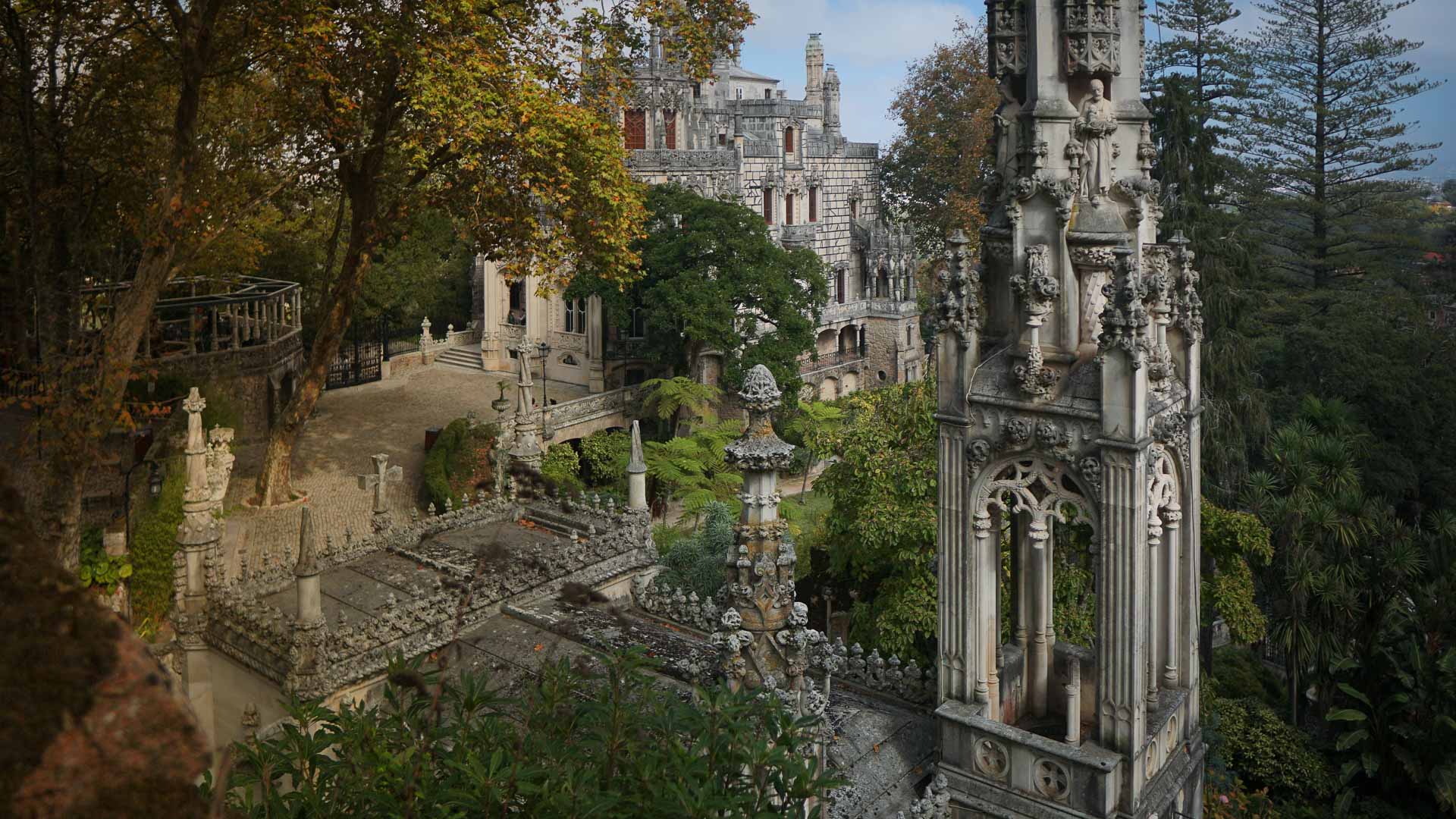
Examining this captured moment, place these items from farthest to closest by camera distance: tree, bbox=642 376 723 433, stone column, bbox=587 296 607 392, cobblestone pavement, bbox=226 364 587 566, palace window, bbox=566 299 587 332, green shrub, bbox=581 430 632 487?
A: palace window, bbox=566 299 587 332, stone column, bbox=587 296 607 392, tree, bbox=642 376 723 433, green shrub, bbox=581 430 632 487, cobblestone pavement, bbox=226 364 587 566

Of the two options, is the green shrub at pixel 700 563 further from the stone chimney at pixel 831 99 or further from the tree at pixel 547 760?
the stone chimney at pixel 831 99

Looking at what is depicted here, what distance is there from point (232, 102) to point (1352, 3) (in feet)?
122

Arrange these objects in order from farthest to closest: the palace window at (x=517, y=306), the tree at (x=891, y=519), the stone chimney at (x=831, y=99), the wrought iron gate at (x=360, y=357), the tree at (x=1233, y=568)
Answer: the stone chimney at (x=831, y=99), the palace window at (x=517, y=306), the wrought iron gate at (x=360, y=357), the tree at (x=1233, y=568), the tree at (x=891, y=519)

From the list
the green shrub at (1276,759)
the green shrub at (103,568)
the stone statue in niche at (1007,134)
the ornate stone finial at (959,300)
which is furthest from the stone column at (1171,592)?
the green shrub at (103,568)

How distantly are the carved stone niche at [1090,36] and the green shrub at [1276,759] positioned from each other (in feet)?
31.9

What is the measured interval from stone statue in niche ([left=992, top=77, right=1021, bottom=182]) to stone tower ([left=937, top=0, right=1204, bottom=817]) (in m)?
0.02

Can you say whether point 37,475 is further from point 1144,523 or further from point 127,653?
point 127,653

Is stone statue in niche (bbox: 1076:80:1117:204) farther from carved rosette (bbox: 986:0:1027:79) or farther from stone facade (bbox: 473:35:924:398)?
stone facade (bbox: 473:35:924:398)

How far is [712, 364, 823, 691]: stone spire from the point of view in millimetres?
7949

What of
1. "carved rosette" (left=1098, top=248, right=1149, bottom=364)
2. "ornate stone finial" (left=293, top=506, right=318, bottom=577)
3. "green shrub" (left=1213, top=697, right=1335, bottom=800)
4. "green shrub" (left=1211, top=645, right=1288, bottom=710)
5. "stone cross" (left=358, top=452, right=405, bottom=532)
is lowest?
"green shrub" (left=1211, top=645, right=1288, bottom=710)

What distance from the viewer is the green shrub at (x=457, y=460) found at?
27.4 m

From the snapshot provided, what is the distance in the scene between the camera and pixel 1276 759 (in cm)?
1520

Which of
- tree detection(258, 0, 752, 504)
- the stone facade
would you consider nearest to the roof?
the stone facade

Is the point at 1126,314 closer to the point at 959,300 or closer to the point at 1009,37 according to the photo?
the point at 959,300
